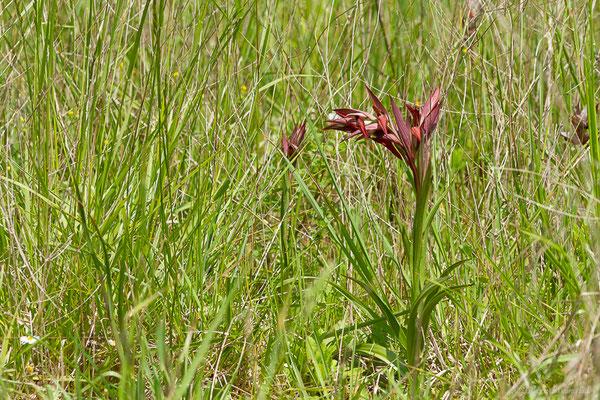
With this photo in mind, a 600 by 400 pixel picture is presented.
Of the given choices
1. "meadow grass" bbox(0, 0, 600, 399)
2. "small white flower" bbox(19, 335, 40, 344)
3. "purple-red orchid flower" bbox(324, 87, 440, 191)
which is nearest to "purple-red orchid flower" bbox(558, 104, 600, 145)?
"meadow grass" bbox(0, 0, 600, 399)

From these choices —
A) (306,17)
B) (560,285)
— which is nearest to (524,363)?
(560,285)

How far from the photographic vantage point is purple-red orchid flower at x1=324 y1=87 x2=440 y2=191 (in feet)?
4.10

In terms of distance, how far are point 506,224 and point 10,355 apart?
1131 mm

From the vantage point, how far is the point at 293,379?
4.52 feet

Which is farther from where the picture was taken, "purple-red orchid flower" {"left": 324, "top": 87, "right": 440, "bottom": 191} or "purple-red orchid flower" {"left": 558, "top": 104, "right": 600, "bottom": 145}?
"purple-red orchid flower" {"left": 558, "top": 104, "right": 600, "bottom": 145}

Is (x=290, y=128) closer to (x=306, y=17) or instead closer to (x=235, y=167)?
(x=235, y=167)

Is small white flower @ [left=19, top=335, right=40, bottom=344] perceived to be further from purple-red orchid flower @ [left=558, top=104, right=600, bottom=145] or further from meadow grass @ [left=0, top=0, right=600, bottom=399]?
purple-red orchid flower @ [left=558, top=104, right=600, bottom=145]

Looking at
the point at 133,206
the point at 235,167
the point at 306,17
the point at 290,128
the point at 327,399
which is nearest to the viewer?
the point at 327,399

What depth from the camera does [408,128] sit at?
127cm

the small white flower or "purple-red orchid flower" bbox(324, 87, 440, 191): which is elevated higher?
"purple-red orchid flower" bbox(324, 87, 440, 191)

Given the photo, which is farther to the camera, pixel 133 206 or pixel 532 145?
pixel 133 206

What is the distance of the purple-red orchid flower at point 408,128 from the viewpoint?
1251 millimetres

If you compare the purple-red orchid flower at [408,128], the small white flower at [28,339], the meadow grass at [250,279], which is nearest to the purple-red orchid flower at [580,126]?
the meadow grass at [250,279]

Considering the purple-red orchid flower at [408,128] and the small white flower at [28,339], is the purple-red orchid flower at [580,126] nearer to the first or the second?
the purple-red orchid flower at [408,128]
